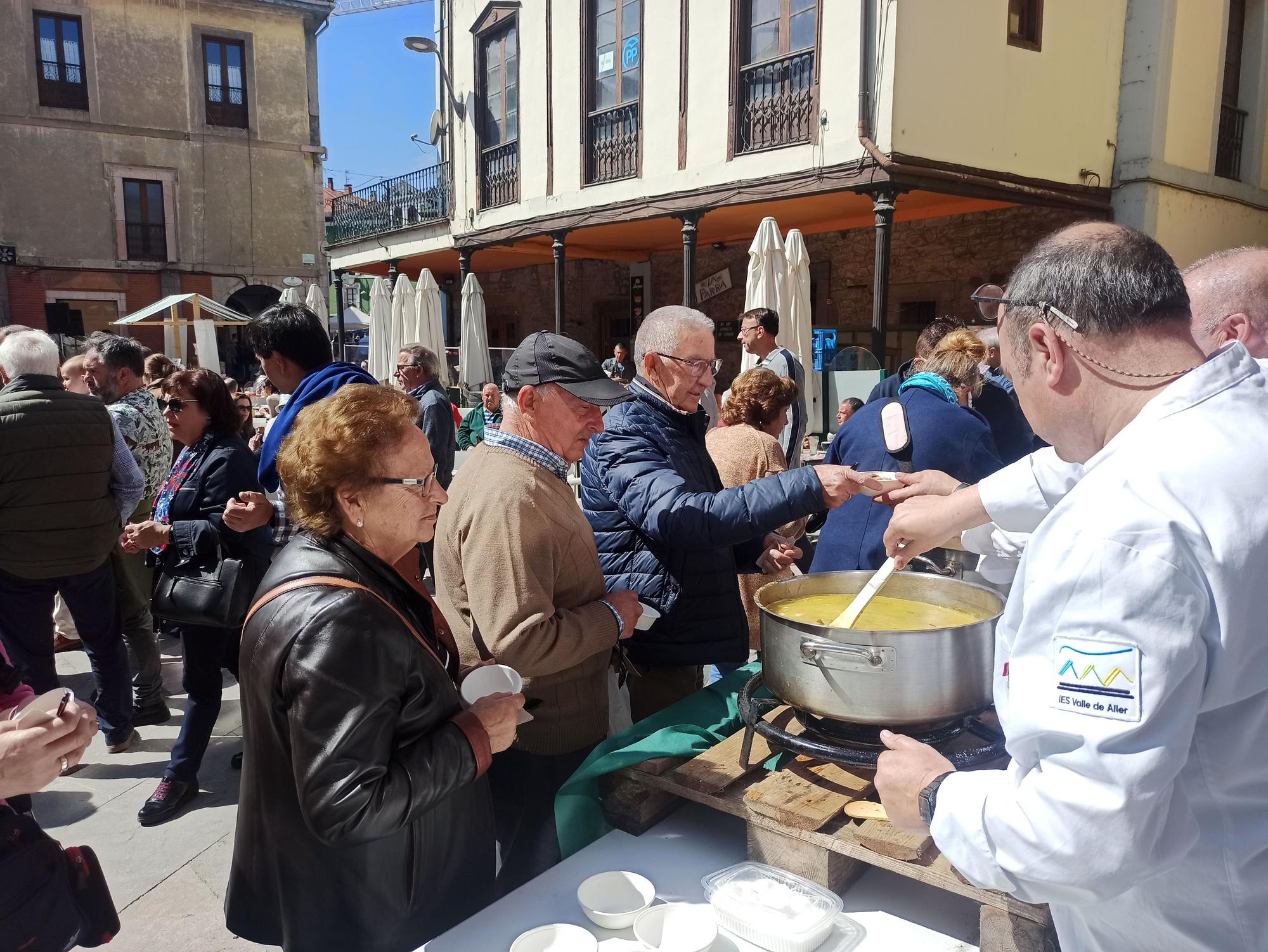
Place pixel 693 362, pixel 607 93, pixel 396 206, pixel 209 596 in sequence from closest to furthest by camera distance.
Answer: pixel 693 362 < pixel 209 596 < pixel 607 93 < pixel 396 206

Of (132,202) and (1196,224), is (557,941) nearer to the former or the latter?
(1196,224)

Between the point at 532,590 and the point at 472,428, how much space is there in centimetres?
639

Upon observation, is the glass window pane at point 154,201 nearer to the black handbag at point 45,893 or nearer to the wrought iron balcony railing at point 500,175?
the wrought iron balcony railing at point 500,175

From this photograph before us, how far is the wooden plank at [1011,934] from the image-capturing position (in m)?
1.37

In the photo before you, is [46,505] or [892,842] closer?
[892,842]

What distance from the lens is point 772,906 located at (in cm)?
157

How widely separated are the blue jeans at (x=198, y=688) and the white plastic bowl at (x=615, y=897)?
8.67 feet

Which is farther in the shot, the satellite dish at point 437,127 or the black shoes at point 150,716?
the satellite dish at point 437,127

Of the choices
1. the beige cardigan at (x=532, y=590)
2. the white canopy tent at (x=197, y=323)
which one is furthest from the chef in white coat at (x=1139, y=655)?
the white canopy tent at (x=197, y=323)

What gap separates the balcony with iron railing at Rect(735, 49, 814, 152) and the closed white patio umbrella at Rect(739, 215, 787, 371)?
169 centimetres

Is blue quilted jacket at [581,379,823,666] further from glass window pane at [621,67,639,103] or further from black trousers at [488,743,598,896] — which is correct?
glass window pane at [621,67,639,103]

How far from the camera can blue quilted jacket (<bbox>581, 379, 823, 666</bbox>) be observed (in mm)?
2598

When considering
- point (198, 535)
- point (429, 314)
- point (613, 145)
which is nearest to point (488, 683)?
point (198, 535)

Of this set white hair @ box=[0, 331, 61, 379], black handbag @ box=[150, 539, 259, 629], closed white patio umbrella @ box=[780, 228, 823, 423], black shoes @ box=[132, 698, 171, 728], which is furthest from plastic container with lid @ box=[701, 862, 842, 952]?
closed white patio umbrella @ box=[780, 228, 823, 423]
